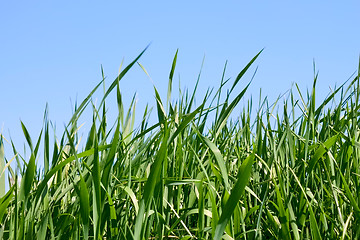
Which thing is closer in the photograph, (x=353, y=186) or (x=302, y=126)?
(x=353, y=186)

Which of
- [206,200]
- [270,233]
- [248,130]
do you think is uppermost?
[248,130]

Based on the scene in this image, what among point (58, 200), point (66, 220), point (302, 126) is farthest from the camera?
point (302, 126)

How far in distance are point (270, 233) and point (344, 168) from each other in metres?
0.34

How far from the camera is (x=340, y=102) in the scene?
5.89 feet

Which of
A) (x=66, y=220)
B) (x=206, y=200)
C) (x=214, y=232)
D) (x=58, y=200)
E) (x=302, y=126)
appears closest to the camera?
(x=214, y=232)

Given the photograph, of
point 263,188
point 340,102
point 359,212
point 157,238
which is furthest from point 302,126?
point 157,238

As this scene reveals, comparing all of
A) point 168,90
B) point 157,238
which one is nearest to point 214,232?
point 157,238

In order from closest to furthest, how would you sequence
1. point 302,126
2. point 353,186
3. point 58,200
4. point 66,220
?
point 66,220, point 58,200, point 353,186, point 302,126

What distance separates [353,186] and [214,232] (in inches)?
27.2

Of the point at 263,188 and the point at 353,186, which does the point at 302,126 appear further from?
the point at 263,188

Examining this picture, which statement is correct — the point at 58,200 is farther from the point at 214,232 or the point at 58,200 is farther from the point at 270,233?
the point at 270,233

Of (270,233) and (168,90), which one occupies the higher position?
(168,90)

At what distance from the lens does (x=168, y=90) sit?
137cm

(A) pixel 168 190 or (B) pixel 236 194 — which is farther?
(A) pixel 168 190
